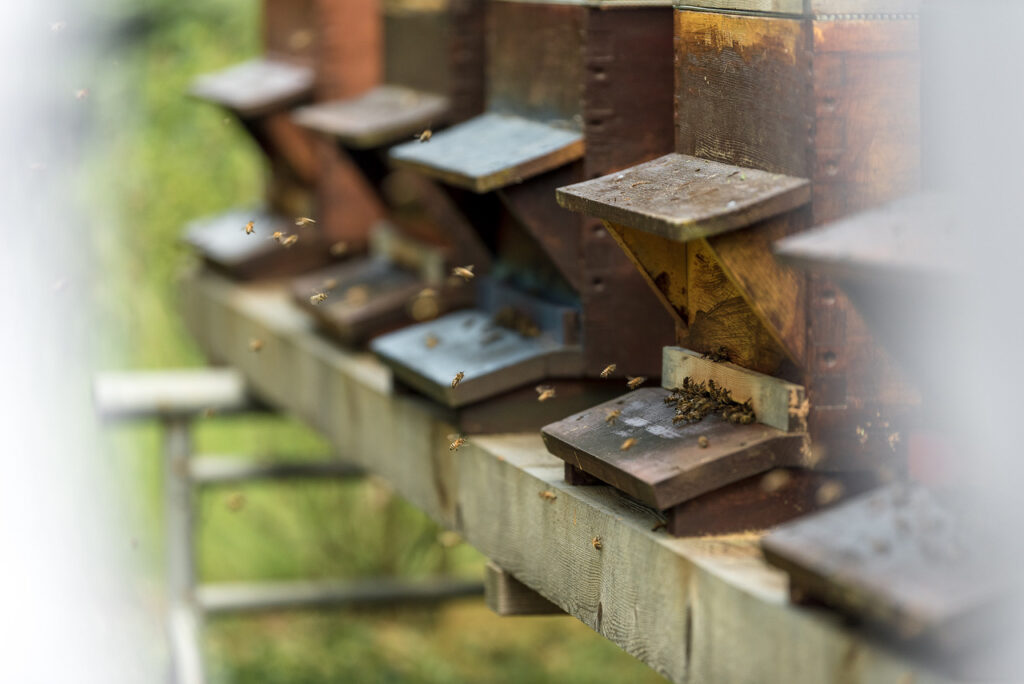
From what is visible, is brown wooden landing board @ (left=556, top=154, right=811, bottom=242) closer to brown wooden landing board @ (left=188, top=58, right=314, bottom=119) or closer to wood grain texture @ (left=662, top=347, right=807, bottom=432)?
wood grain texture @ (left=662, top=347, right=807, bottom=432)

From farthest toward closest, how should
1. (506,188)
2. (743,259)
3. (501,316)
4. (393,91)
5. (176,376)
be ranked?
(176,376), (393,91), (501,316), (506,188), (743,259)

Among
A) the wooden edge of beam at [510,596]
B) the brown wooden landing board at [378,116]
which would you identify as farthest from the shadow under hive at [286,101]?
the wooden edge of beam at [510,596]

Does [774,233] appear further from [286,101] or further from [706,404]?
[286,101]

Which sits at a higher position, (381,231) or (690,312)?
(690,312)

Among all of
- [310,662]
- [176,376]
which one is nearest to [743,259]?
[176,376]

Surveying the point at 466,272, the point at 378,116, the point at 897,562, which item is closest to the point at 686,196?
the point at 897,562

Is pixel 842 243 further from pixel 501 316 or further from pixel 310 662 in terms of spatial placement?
pixel 310 662

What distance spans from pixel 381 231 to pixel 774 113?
134 inches

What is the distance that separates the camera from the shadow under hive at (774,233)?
282cm

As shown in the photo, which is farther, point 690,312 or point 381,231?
point 381,231

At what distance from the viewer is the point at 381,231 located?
6227 millimetres

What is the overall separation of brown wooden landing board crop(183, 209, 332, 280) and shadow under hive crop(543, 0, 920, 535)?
3.71 m

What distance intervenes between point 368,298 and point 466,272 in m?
1.00

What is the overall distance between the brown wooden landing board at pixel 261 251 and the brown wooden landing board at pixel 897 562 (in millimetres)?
4536
